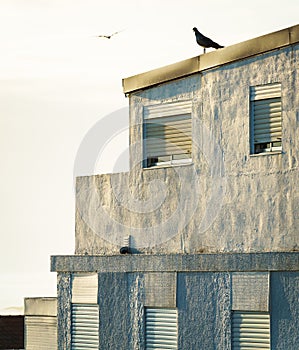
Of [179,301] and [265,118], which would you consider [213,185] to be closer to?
[265,118]

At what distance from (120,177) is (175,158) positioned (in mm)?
1516

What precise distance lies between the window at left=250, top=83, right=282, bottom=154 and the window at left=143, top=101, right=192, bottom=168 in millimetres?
1750

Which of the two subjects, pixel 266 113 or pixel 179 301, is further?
pixel 179 301

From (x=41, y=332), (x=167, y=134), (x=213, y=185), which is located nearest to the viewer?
(x=213, y=185)

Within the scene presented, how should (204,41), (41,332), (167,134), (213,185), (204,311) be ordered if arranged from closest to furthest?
1. (204,311)
2. (213,185)
3. (204,41)
4. (167,134)
5. (41,332)

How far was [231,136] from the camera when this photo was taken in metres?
23.4

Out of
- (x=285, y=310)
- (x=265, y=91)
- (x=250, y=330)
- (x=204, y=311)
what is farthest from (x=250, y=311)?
(x=265, y=91)

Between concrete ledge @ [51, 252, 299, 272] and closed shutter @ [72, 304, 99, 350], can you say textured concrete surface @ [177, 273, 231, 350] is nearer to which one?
concrete ledge @ [51, 252, 299, 272]

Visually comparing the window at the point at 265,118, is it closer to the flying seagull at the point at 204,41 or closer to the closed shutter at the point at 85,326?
the flying seagull at the point at 204,41

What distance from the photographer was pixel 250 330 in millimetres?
22484

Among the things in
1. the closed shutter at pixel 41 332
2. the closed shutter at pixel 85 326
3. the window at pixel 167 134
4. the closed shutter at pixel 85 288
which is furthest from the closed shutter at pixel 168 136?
the closed shutter at pixel 41 332

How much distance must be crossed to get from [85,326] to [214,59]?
6281 millimetres

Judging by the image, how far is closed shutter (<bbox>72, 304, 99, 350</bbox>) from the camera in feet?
83.7

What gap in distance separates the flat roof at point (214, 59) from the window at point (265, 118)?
72cm
